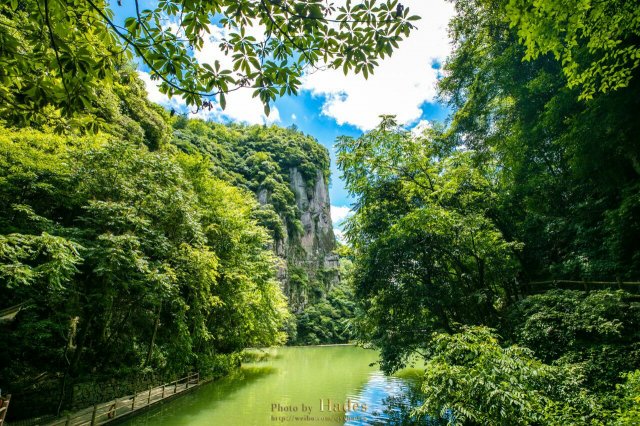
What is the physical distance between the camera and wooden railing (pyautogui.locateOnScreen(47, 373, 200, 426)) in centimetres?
742

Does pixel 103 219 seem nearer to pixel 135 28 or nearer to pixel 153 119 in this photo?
pixel 135 28

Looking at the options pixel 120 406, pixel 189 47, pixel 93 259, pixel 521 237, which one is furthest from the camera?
pixel 521 237

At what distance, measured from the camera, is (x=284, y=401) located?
11070 mm

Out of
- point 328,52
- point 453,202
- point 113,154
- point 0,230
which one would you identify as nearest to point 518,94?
point 453,202

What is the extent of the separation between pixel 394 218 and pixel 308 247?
4947 centimetres

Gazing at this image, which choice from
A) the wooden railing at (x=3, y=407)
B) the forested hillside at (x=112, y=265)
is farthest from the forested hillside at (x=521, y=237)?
the wooden railing at (x=3, y=407)

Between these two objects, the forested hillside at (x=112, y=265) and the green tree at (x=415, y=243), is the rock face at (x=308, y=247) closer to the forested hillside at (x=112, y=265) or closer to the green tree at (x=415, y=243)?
the forested hillside at (x=112, y=265)

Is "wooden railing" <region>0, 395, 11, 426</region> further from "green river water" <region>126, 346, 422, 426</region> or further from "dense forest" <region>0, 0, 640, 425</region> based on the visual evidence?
"green river water" <region>126, 346, 422, 426</region>

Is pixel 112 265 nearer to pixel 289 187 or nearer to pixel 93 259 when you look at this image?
pixel 93 259

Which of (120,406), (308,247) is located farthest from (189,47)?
(308,247)

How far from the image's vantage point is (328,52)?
6.61 feet

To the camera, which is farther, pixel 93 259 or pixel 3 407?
pixel 93 259

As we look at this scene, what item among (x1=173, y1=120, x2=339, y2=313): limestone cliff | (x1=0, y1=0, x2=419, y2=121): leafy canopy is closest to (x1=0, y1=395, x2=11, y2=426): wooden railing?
(x1=0, y1=0, x2=419, y2=121): leafy canopy

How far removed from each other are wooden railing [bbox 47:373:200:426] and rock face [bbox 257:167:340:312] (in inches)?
1364
